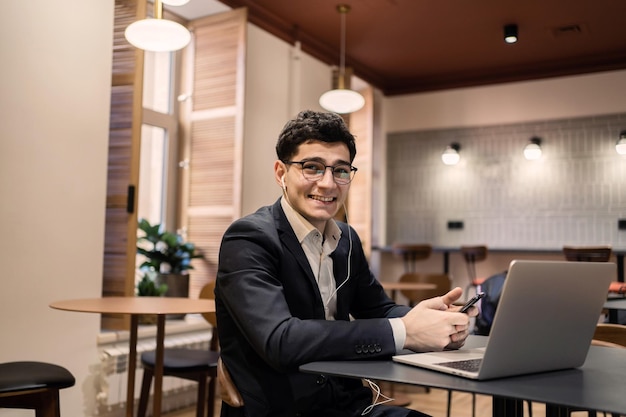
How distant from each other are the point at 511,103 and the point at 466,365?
253 inches

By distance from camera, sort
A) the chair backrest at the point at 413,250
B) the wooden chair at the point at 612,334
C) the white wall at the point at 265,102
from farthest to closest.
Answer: the chair backrest at the point at 413,250 < the white wall at the point at 265,102 < the wooden chair at the point at 612,334

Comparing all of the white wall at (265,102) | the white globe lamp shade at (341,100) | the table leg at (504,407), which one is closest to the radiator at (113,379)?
the white wall at (265,102)

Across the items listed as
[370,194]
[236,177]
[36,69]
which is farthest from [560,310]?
[370,194]

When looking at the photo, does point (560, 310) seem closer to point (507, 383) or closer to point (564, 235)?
point (507, 383)

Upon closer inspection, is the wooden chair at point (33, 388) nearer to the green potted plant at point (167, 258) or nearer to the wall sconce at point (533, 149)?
the green potted plant at point (167, 258)

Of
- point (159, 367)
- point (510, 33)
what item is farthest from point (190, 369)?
point (510, 33)

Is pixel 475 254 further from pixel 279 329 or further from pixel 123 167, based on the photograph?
pixel 279 329

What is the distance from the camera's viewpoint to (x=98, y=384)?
3.45 meters

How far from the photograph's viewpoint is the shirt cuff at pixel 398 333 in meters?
1.22

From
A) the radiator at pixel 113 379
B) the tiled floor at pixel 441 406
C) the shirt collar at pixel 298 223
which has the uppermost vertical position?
the shirt collar at pixel 298 223

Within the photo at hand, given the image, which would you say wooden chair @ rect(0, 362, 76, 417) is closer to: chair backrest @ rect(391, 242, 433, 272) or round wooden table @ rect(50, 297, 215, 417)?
round wooden table @ rect(50, 297, 215, 417)

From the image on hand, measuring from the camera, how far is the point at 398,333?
1.23 meters

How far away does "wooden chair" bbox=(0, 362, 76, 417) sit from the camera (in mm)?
2131

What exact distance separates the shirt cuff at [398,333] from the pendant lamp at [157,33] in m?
2.17
